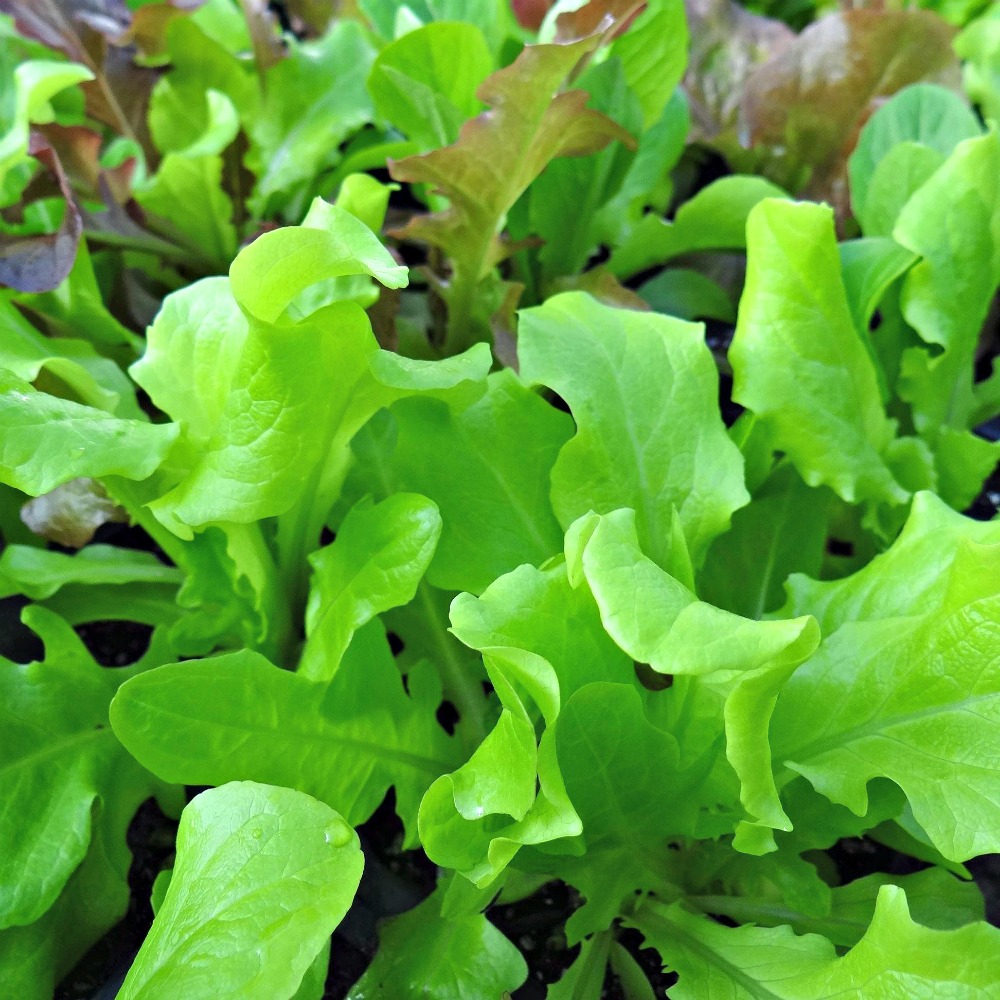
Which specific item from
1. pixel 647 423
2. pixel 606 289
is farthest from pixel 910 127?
pixel 647 423

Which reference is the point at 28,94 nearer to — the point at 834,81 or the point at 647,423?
the point at 647,423

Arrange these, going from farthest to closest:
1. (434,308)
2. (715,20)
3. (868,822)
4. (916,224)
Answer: (715,20)
(434,308)
(916,224)
(868,822)

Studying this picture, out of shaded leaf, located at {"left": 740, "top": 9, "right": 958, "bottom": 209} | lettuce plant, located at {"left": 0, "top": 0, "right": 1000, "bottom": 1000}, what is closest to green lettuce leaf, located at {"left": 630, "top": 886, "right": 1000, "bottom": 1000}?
lettuce plant, located at {"left": 0, "top": 0, "right": 1000, "bottom": 1000}

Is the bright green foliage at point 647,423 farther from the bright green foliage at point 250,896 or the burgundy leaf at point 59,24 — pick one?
the burgundy leaf at point 59,24

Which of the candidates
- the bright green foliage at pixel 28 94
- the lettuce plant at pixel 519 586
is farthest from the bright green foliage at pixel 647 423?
the bright green foliage at pixel 28 94

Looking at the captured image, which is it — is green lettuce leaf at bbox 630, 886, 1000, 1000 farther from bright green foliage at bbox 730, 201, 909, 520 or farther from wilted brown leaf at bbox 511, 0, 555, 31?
wilted brown leaf at bbox 511, 0, 555, 31

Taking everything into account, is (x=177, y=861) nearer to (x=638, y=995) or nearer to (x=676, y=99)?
(x=638, y=995)

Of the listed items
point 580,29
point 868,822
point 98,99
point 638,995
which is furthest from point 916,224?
point 98,99
